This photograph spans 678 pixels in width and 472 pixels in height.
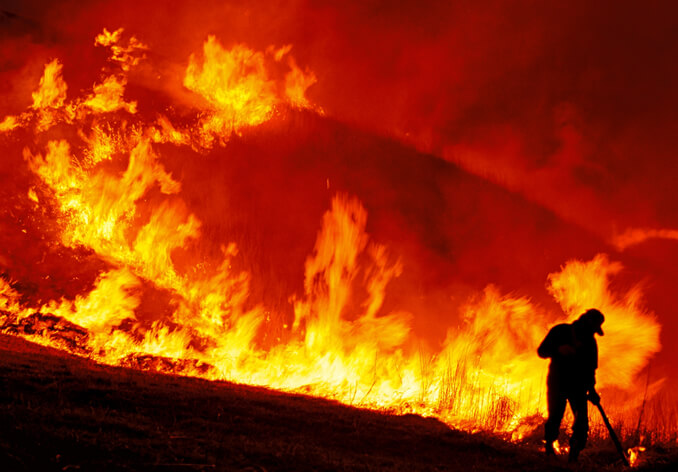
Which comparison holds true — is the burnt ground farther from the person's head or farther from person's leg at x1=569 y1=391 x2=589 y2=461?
the person's head

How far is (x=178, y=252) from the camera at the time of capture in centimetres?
1797

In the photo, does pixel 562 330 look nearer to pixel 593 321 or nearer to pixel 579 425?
pixel 593 321

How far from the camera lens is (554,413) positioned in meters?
9.41

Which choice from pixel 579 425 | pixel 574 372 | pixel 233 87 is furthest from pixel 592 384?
pixel 233 87

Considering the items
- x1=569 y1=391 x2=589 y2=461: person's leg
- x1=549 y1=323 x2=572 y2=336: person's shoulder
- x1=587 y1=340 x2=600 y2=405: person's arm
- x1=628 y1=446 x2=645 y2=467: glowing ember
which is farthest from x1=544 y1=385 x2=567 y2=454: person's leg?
x1=628 y1=446 x2=645 y2=467: glowing ember

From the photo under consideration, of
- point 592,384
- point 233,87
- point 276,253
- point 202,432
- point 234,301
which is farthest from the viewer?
point 233,87

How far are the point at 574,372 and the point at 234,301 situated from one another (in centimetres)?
989

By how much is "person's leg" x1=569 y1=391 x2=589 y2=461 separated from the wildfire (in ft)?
10.1

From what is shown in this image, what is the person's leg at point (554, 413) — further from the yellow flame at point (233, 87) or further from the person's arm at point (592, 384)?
the yellow flame at point (233, 87)

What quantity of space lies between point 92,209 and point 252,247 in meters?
4.43

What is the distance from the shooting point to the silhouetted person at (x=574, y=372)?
9.34 meters

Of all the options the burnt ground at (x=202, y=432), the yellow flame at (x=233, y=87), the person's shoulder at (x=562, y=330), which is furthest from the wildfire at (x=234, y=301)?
the person's shoulder at (x=562, y=330)

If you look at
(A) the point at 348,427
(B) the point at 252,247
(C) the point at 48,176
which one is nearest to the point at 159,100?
(C) the point at 48,176

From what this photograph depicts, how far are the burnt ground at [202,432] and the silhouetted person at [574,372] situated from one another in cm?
57
